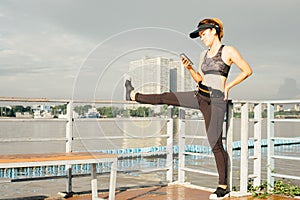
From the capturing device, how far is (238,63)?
3414mm

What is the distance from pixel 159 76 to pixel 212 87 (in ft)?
1.63

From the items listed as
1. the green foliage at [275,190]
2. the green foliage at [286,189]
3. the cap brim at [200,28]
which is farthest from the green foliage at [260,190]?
the cap brim at [200,28]

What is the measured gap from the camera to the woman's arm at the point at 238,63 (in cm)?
339

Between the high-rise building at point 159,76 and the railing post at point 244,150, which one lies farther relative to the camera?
the railing post at point 244,150

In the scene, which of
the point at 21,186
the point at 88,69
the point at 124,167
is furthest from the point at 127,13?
the point at 21,186

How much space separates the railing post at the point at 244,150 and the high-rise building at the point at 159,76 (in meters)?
0.93

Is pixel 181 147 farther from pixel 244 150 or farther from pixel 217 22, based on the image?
pixel 217 22

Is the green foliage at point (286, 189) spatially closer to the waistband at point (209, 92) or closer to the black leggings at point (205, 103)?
the black leggings at point (205, 103)

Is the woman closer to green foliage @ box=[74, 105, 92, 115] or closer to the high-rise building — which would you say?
the high-rise building

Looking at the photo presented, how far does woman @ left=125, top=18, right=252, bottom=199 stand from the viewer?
343cm

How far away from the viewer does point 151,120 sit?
382cm

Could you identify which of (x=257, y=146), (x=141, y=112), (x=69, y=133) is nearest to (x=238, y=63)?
(x=141, y=112)

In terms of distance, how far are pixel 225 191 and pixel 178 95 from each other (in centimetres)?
108

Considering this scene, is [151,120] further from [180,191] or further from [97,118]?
[180,191]
